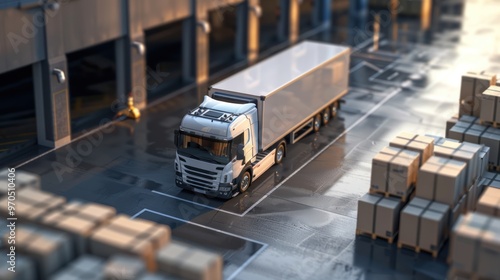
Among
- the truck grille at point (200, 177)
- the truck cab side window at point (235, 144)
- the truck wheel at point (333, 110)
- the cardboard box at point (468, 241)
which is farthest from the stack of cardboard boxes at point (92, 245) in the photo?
the truck wheel at point (333, 110)

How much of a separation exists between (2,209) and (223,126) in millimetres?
9667

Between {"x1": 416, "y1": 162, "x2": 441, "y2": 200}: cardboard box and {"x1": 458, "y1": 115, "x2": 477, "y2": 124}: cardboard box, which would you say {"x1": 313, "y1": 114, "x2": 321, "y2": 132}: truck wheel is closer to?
{"x1": 458, "y1": 115, "x2": 477, "y2": 124}: cardboard box

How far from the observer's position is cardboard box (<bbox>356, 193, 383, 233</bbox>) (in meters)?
24.3

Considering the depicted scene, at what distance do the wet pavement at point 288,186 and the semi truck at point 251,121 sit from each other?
0.71 m

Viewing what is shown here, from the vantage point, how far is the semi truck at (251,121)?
87.9ft

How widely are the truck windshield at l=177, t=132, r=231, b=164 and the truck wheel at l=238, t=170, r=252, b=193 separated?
1.27 metres

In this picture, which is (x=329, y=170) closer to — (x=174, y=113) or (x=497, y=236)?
(x=174, y=113)

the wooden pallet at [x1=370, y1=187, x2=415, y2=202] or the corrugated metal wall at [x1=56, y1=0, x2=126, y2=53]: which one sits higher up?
the corrugated metal wall at [x1=56, y1=0, x2=126, y2=53]

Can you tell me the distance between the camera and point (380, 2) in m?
59.0

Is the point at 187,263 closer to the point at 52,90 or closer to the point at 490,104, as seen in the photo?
the point at 490,104

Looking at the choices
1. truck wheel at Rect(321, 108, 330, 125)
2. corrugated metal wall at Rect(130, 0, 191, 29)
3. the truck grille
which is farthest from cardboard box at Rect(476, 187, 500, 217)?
corrugated metal wall at Rect(130, 0, 191, 29)

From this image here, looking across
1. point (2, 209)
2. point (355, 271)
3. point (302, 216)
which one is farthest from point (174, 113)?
point (2, 209)

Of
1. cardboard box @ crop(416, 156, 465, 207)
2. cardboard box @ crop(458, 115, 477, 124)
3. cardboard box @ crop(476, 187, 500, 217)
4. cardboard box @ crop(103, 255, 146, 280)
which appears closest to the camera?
cardboard box @ crop(103, 255, 146, 280)

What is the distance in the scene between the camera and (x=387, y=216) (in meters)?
24.1
